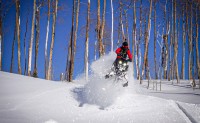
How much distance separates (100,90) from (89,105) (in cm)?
153

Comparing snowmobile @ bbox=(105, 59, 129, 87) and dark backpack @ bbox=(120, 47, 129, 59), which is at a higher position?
dark backpack @ bbox=(120, 47, 129, 59)

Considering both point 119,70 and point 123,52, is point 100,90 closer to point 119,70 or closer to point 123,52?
point 119,70

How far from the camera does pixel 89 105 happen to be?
8.81 metres

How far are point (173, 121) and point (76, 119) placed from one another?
2.98m

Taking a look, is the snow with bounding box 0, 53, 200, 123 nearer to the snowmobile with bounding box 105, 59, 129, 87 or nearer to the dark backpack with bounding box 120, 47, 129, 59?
the snowmobile with bounding box 105, 59, 129, 87

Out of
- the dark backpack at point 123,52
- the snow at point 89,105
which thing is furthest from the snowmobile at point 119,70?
the snow at point 89,105

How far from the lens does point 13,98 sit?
879 cm

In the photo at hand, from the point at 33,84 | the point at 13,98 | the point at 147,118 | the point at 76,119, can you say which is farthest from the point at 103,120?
the point at 33,84

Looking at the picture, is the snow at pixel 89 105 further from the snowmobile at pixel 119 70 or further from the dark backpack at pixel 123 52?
the dark backpack at pixel 123 52

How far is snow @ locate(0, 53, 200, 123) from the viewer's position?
20.9 feet

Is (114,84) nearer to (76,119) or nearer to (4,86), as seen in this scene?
(76,119)

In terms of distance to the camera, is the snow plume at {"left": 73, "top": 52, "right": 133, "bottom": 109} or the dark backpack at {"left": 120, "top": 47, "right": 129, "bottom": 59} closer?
the snow plume at {"left": 73, "top": 52, "right": 133, "bottom": 109}

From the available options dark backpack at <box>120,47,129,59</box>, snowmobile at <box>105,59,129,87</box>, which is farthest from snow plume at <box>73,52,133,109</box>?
dark backpack at <box>120,47,129,59</box>

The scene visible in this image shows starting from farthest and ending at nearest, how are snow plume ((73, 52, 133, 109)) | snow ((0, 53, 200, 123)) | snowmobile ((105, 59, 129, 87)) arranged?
snowmobile ((105, 59, 129, 87))
snow plume ((73, 52, 133, 109))
snow ((0, 53, 200, 123))
